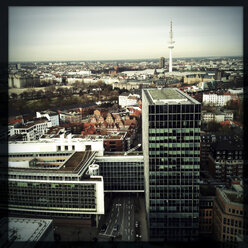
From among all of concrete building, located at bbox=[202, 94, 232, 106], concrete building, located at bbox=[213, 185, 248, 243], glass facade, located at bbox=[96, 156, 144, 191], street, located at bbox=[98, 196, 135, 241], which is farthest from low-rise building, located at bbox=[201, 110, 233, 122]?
concrete building, located at bbox=[213, 185, 248, 243]

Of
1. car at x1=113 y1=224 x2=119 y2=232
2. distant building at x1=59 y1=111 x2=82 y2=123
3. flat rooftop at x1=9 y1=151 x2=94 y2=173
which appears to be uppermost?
distant building at x1=59 y1=111 x2=82 y2=123

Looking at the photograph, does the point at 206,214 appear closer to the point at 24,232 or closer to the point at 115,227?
the point at 115,227

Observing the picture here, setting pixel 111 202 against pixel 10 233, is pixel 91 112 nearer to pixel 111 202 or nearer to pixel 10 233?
pixel 111 202

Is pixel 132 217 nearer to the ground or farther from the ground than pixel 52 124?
nearer to the ground

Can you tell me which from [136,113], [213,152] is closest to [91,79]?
[136,113]

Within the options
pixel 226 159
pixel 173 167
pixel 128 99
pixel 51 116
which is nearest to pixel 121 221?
pixel 173 167

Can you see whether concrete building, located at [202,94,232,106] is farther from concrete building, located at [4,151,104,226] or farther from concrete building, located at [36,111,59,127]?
concrete building, located at [4,151,104,226]
